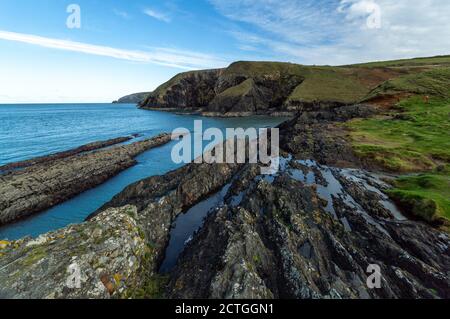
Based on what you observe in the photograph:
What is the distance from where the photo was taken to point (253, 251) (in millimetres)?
12117

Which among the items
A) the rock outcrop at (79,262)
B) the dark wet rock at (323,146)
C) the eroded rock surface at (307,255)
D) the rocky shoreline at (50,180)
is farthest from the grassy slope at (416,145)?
the rocky shoreline at (50,180)

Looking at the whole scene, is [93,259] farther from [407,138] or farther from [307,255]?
[407,138]

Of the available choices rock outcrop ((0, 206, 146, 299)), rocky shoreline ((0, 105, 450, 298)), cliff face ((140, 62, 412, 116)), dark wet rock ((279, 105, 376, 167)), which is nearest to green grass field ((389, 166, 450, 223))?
rocky shoreline ((0, 105, 450, 298))

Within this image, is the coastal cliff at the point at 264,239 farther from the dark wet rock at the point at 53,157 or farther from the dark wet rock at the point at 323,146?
the dark wet rock at the point at 53,157

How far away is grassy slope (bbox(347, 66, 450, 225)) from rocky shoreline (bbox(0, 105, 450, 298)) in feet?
6.78

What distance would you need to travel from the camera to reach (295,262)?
37.5ft

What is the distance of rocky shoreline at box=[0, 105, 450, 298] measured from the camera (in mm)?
9562

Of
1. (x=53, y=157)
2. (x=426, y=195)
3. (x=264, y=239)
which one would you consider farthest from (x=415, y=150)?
(x=53, y=157)

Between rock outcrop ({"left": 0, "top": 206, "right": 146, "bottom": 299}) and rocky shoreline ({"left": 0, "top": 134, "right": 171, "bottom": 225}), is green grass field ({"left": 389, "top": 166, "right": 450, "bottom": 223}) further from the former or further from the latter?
rocky shoreline ({"left": 0, "top": 134, "right": 171, "bottom": 225})

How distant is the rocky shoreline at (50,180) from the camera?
25.5 meters

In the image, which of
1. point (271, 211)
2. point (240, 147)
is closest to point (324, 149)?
point (240, 147)

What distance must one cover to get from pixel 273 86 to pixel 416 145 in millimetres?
110227
